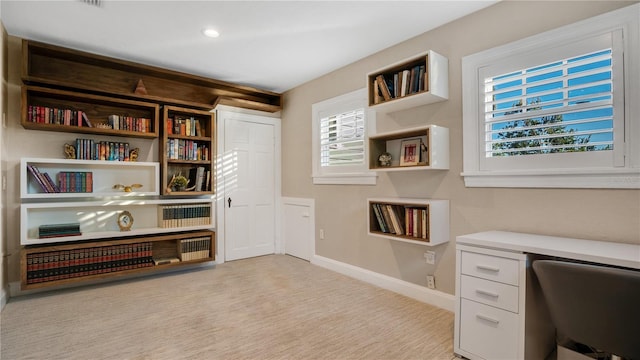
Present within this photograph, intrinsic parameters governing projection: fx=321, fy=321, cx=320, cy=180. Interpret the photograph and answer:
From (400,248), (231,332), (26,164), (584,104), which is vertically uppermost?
(584,104)

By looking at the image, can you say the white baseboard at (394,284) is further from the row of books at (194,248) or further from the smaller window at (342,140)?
the row of books at (194,248)

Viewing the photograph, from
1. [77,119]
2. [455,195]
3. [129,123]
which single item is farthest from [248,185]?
[455,195]

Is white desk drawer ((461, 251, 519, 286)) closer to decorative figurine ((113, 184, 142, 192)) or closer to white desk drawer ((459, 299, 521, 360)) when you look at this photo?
white desk drawer ((459, 299, 521, 360))

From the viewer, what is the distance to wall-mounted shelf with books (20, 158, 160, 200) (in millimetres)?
3072

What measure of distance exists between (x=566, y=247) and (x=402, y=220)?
1.34 meters

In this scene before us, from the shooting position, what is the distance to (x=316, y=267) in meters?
4.09

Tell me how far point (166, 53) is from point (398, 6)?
2.45 metres

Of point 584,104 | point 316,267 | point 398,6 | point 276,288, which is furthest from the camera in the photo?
point 316,267

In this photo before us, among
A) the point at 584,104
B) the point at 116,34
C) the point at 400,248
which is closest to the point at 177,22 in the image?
the point at 116,34

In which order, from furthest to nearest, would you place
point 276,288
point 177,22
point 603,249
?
point 276,288
point 177,22
point 603,249

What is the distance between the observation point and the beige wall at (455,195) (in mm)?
2014

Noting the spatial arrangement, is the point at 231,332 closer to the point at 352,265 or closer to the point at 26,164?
the point at 352,265

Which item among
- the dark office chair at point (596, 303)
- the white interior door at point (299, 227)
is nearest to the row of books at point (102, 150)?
the white interior door at point (299, 227)

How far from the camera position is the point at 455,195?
107 inches
